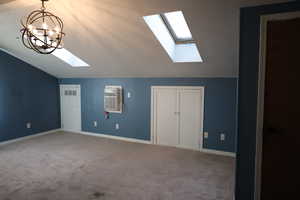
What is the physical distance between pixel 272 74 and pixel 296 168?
34.9 inches

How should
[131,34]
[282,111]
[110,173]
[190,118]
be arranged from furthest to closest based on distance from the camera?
[190,118]
[110,173]
[131,34]
[282,111]

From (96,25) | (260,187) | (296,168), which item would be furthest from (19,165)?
(296,168)

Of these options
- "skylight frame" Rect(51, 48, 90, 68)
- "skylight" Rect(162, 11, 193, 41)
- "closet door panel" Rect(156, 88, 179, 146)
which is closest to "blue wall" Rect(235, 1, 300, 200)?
"skylight" Rect(162, 11, 193, 41)

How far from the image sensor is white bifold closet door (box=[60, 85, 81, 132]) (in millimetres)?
5647

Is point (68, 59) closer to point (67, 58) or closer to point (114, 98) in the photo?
point (67, 58)

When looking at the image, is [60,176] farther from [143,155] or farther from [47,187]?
[143,155]

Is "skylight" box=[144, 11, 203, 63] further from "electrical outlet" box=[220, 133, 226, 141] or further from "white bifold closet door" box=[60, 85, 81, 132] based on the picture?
"white bifold closet door" box=[60, 85, 81, 132]

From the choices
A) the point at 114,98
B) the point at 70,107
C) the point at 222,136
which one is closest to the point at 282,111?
the point at 222,136

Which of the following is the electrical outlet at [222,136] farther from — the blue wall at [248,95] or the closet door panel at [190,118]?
the blue wall at [248,95]

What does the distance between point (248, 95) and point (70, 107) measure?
16.9 feet

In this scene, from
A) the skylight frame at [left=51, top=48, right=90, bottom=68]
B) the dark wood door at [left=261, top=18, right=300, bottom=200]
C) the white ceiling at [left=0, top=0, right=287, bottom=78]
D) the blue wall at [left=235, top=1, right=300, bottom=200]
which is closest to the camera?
the dark wood door at [left=261, top=18, right=300, bottom=200]

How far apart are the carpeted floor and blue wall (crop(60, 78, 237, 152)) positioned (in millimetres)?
438

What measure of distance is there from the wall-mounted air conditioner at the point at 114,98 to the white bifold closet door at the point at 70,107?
1.12m

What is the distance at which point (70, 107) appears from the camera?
5.79m
